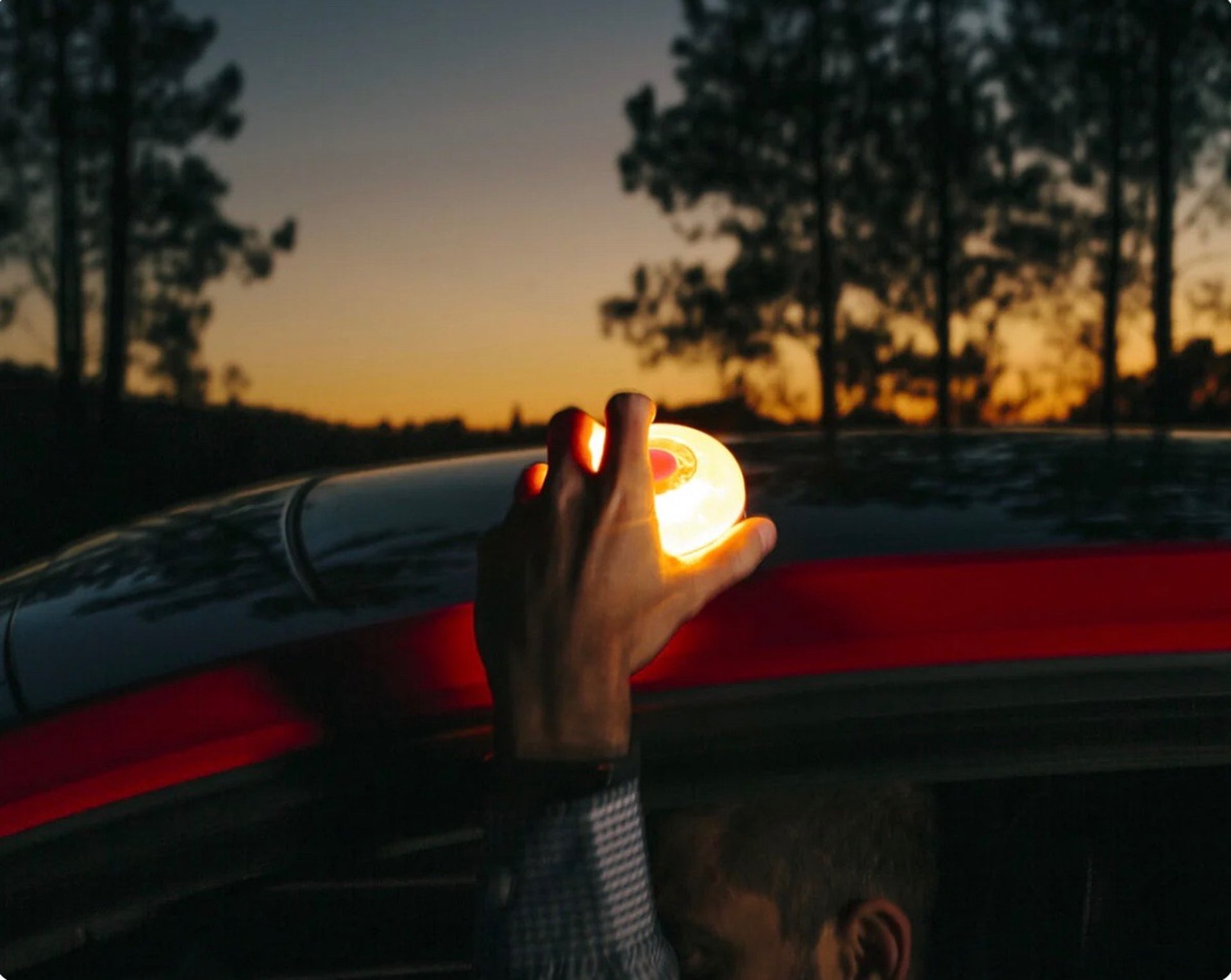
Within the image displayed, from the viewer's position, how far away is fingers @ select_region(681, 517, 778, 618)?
42.7 inches

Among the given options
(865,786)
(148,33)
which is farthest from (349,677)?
(148,33)

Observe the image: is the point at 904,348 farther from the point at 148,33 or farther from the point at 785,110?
the point at 148,33

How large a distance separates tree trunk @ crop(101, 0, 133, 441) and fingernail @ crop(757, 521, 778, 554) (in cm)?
2040

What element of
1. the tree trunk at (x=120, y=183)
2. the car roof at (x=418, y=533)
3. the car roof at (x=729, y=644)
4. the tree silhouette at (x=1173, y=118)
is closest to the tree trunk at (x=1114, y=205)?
the tree silhouette at (x=1173, y=118)

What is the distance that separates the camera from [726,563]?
3.67 ft

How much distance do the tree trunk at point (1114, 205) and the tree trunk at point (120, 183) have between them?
15240 millimetres

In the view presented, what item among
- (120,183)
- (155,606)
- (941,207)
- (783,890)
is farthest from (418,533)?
(941,207)

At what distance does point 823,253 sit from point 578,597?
23.1 m

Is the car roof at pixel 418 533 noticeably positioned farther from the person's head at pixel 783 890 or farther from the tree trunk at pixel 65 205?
the tree trunk at pixel 65 205

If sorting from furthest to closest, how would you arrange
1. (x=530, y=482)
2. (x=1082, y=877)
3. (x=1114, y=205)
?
(x=1114, y=205)
(x=1082, y=877)
(x=530, y=482)

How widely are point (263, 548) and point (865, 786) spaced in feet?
2.49

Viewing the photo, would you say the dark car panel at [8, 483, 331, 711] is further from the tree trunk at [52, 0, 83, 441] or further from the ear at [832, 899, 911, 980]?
the tree trunk at [52, 0, 83, 441]

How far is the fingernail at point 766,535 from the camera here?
1.16 meters

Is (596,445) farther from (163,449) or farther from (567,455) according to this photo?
(163,449)
